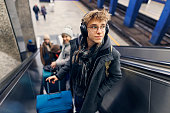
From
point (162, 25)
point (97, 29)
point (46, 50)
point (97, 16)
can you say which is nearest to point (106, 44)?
point (97, 29)

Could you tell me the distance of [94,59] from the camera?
1417 millimetres

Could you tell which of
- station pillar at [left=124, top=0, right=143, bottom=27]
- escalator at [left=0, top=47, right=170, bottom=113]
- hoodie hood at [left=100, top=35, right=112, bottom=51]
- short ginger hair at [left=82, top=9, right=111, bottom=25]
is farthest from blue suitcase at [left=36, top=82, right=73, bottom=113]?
station pillar at [left=124, top=0, right=143, bottom=27]

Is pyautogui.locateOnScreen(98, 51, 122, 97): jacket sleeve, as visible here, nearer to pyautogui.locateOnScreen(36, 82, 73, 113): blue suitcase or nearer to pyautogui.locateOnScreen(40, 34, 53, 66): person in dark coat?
pyautogui.locateOnScreen(36, 82, 73, 113): blue suitcase

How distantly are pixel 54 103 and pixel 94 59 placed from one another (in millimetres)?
992

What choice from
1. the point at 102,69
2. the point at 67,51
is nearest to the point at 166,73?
the point at 102,69

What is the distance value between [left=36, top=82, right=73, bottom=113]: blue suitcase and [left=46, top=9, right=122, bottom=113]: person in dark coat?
15.6 inches

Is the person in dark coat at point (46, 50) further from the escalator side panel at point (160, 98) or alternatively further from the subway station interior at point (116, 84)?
the escalator side panel at point (160, 98)

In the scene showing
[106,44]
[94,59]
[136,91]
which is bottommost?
[136,91]

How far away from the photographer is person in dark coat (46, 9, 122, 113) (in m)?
1.29

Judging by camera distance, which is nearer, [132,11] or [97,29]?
[97,29]

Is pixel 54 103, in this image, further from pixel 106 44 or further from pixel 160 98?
pixel 160 98

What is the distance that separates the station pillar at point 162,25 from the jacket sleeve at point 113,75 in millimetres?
7468

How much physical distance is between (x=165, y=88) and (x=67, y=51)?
1.65 metres

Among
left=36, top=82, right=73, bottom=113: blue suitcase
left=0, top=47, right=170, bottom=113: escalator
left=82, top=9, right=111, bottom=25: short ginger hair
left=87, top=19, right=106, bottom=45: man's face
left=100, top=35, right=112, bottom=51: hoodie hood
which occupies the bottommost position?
left=36, top=82, right=73, bottom=113: blue suitcase
